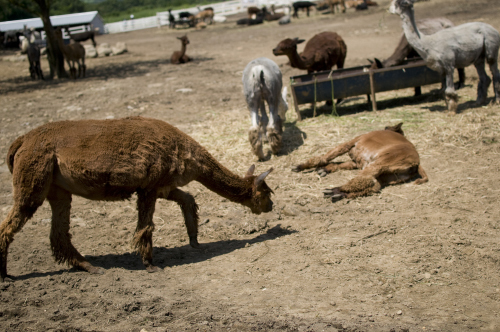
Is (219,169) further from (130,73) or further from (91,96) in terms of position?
(130,73)

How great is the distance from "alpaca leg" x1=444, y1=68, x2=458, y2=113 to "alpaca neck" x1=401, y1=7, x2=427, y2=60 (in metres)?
0.64

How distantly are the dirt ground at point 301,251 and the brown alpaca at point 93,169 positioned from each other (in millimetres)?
488

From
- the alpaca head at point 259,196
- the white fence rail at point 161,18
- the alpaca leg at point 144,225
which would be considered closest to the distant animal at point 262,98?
the alpaca head at point 259,196

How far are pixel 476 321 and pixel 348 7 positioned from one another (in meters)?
32.2

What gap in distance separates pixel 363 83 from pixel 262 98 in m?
3.09

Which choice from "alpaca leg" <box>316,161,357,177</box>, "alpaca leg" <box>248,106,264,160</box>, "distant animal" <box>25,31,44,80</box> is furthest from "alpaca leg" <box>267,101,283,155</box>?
"distant animal" <box>25,31,44,80</box>

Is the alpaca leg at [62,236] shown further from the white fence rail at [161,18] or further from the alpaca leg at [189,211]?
the white fence rail at [161,18]

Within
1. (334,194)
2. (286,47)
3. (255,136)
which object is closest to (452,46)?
(286,47)

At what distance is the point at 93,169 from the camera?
14.0 ft

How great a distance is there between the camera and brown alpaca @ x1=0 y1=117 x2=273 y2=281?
419 centimetres

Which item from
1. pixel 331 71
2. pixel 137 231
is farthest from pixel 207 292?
pixel 331 71

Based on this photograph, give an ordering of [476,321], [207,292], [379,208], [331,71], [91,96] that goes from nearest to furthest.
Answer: [476,321] < [207,292] < [379,208] < [331,71] < [91,96]

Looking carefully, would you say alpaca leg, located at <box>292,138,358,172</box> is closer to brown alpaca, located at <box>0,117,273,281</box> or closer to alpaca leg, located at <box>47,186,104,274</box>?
brown alpaca, located at <box>0,117,273,281</box>

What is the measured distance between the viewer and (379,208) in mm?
5691
